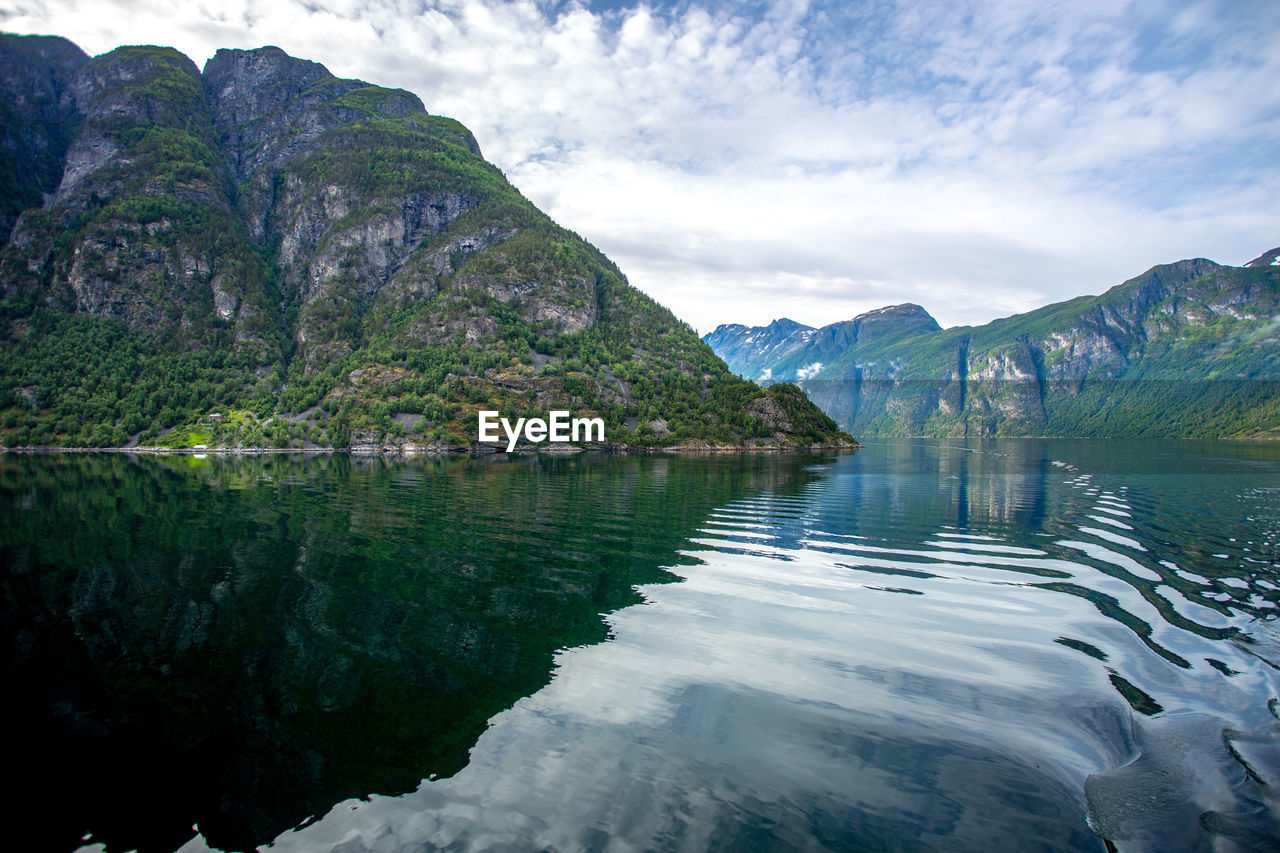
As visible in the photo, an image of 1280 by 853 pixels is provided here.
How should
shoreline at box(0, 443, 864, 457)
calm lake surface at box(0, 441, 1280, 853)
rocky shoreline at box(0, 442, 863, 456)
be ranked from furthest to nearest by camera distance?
shoreline at box(0, 443, 864, 457) → rocky shoreline at box(0, 442, 863, 456) → calm lake surface at box(0, 441, 1280, 853)

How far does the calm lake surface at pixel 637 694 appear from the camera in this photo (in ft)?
26.1

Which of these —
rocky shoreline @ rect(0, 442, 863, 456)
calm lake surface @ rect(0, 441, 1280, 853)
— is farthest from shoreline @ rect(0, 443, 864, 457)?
calm lake surface @ rect(0, 441, 1280, 853)

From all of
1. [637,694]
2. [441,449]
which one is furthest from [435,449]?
[637,694]

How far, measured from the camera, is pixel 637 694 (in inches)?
479

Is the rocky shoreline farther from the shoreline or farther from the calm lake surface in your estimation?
the calm lake surface

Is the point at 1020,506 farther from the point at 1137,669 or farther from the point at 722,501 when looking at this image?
the point at 1137,669

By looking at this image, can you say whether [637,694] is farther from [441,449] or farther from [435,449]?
[435,449]

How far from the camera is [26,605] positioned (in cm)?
1692

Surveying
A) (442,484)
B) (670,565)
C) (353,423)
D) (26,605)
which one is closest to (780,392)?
(353,423)

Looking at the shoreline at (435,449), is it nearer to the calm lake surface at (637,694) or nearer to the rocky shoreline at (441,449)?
the rocky shoreline at (441,449)

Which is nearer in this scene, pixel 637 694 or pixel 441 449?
pixel 637 694

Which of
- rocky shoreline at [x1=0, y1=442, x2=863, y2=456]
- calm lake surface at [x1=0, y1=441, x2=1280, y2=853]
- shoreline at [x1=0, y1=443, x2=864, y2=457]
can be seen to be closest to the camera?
calm lake surface at [x1=0, y1=441, x2=1280, y2=853]

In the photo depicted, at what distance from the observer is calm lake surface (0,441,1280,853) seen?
7961 millimetres

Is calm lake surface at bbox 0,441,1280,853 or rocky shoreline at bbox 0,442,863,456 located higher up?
calm lake surface at bbox 0,441,1280,853
